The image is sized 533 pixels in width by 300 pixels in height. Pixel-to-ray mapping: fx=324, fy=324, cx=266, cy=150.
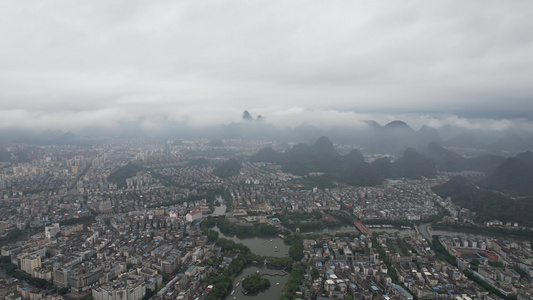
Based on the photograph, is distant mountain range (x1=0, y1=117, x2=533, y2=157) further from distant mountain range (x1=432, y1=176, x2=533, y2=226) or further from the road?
the road

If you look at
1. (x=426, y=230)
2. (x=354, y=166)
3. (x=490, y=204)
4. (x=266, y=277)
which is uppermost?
(x=354, y=166)

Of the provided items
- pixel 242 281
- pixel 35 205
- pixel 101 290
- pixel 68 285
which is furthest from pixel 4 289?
pixel 35 205

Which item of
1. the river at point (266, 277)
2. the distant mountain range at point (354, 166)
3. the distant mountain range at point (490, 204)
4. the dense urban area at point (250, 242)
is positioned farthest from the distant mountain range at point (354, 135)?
the river at point (266, 277)

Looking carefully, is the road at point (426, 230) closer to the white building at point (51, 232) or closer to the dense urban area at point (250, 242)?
the dense urban area at point (250, 242)

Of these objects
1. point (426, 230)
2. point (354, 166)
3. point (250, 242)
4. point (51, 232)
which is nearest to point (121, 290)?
point (250, 242)

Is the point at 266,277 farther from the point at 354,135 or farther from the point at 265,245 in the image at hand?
the point at 354,135

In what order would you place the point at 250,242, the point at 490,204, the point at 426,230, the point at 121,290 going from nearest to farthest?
the point at 121,290 < the point at 250,242 < the point at 426,230 < the point at 490,204
